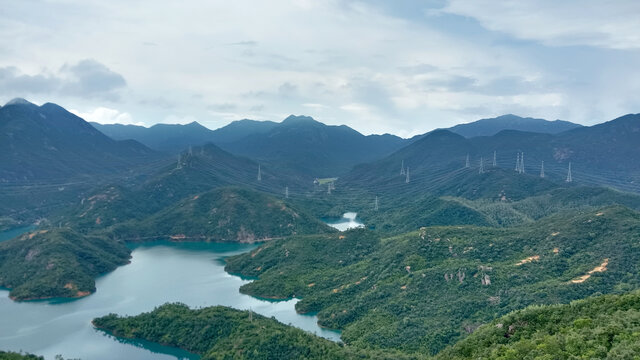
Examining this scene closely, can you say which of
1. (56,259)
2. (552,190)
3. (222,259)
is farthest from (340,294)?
(552,190)

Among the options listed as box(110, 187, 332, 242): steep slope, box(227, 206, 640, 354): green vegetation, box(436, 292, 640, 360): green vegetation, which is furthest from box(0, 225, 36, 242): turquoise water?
box(436, 292, 640, 360): green vegetation

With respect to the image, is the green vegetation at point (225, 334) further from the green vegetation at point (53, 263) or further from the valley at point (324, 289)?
the green vegetation at point (53, 263)

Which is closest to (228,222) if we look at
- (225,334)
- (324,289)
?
(324,289)

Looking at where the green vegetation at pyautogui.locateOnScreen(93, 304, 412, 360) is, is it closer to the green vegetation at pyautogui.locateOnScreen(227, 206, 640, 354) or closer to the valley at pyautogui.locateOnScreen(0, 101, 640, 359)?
the valley at pyautogui.locateOnScreen(0, 101, 640, 359)

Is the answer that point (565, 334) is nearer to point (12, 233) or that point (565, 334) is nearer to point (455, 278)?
point (455, 278)

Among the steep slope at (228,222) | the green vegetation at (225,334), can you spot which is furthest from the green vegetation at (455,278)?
the steep slope at (228,222)

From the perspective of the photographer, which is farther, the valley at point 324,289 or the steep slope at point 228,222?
the steep slope at point 228,222
